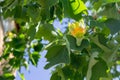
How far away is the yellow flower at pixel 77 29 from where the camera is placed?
82 centimetres

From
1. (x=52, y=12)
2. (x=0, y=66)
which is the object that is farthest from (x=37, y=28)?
(x=0, y=66)

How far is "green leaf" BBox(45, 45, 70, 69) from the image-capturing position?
0.80 meters

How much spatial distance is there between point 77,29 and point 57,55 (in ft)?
0.25

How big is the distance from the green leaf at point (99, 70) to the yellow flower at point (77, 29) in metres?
0.08

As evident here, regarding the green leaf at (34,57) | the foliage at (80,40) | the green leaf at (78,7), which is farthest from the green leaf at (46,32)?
the green leaf at (34,57)

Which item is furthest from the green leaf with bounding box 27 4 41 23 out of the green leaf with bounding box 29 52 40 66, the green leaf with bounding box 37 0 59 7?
the green leaf with bounding box 29 52 40 66

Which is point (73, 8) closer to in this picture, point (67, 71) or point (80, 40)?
point (80, 40)

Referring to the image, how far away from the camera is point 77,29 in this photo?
0.82 metres

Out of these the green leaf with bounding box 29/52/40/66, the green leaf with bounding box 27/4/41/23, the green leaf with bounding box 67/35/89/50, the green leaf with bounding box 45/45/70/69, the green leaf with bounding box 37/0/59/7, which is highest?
the green leaf with bounding box 37/0/59/7

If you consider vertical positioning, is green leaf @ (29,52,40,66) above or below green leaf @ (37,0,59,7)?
below

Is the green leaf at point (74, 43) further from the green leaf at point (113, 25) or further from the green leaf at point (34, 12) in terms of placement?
the green leaf at point (34, 12)

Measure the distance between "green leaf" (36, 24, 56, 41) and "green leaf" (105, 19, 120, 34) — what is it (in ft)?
0.45

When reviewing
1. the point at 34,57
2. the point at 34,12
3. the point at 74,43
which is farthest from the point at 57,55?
the point at 34,57

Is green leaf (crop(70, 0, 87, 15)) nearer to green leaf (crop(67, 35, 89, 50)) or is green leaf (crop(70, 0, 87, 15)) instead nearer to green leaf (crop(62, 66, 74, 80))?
green leaf (crop(67, 35, 89, 50))
